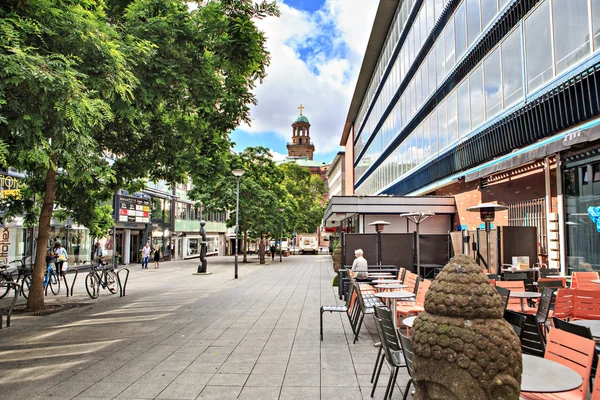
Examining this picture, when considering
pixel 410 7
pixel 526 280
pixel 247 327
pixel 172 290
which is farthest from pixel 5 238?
pixel 410 7

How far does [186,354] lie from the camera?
6723 millimetres

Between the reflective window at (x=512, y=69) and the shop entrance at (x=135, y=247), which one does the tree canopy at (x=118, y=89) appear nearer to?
the reflective window at (x=512, y=69)

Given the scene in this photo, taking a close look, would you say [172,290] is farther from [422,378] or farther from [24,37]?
[422,378]

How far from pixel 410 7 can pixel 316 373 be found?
27.5m

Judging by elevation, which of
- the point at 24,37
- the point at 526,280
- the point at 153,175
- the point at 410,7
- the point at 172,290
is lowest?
the point at 172,290

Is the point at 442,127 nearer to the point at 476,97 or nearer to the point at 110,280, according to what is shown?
the point at 476,97

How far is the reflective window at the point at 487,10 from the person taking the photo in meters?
15.5

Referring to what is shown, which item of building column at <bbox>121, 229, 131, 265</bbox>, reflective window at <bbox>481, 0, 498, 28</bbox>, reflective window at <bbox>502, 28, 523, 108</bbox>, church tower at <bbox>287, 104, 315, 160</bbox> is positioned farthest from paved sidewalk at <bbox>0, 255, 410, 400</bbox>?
church tower at <bbox>287, 104, 315, 160</bbox>

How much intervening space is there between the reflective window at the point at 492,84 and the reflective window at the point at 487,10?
55.8 inches

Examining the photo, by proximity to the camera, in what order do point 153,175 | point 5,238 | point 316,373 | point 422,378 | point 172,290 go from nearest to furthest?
point 422,378 < point 316,373 < point 153,175 < point 172,290 < point 5,238

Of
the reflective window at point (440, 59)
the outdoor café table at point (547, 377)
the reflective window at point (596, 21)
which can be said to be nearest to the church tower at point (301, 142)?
the reflective window at point (440, 59)

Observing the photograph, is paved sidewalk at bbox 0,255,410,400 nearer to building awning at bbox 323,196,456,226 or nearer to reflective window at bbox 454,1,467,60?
building awning at bbox 323,196,456,226

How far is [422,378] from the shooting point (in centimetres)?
285

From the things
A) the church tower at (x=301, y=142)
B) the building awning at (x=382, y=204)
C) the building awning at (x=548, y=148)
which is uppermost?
the church tower at (x=301, y=142)
